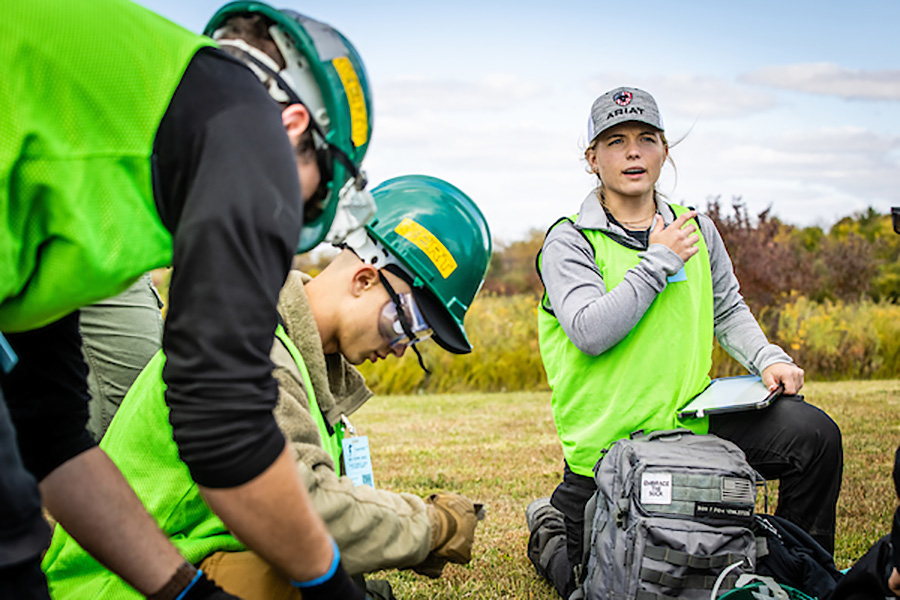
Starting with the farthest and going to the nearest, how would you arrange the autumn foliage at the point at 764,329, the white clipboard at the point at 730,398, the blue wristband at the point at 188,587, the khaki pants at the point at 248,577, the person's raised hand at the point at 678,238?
1. the autumn foliage at the point at 764,329
2. the person's raised hand at the point at 678,238
3. the white clipboard at the point at 730,398
4. the khaki pants at the point at 248,577
5. the blue wristband at the point at 188,587

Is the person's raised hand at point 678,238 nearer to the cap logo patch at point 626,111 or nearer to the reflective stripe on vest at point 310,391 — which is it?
the cap logo patch at point 626,111

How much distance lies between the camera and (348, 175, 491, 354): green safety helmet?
2418 millimetres

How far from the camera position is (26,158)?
1.15 meters

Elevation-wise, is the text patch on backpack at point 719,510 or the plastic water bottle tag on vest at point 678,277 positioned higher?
the plastic water bottle tag on vest at point 678,277

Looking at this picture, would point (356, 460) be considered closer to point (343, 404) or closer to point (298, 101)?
point (343, 404)

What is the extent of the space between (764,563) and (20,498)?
2566 millimetres

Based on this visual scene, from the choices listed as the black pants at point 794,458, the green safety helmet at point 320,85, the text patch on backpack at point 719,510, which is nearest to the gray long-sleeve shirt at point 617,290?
the black pants at point 794,458

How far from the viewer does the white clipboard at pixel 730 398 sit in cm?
320

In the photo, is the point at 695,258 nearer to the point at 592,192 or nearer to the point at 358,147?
the point at 592,192

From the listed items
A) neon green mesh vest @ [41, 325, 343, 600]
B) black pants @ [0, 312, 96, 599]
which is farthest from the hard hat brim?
black pants @ [0, 312, 96, 599]

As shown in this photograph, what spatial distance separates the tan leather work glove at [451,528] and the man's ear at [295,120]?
121 cm

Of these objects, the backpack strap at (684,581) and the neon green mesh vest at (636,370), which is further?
the neon green mesh vest at (636,370)

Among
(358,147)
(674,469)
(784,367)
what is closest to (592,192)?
(784,367)

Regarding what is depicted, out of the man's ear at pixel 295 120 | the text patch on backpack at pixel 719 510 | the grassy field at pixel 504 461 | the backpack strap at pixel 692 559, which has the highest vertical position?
the man's ear at pixel 295 120
